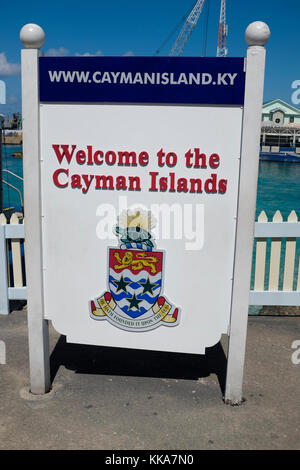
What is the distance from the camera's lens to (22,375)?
Result: 154 inches

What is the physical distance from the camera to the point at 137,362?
13.8 feet

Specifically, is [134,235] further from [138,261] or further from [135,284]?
[135,284]

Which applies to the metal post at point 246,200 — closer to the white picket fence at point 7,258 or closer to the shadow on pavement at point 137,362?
the shadow on pavement at point 137,362

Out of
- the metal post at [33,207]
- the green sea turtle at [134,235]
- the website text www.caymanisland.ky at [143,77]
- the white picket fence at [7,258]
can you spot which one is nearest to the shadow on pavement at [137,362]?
the metal post at [33,207]

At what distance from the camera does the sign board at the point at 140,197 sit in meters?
3.11

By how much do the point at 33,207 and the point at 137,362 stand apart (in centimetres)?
187

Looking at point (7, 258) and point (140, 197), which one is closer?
point (140, 197)

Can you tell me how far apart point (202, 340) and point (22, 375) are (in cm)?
172

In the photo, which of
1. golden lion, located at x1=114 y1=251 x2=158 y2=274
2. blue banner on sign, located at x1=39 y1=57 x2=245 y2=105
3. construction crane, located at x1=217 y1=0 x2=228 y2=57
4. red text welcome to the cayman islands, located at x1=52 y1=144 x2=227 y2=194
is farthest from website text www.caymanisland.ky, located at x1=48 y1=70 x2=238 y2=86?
construction crane, located at x1=217 y1=0 x2=228 y2=57

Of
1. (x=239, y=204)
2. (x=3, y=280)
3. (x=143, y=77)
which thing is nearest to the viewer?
(x=143, y=77)

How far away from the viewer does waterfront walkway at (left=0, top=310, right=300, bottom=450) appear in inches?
119

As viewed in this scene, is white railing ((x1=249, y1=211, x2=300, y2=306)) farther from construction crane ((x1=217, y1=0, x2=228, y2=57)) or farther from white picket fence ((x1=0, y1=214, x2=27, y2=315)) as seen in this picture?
construction crane ((x1=217, y1=0, x2=228, y2=57))

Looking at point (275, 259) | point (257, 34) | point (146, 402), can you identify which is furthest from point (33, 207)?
point (275, 259)

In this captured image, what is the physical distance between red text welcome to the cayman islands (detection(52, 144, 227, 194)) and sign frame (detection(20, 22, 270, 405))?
0.20 meters
